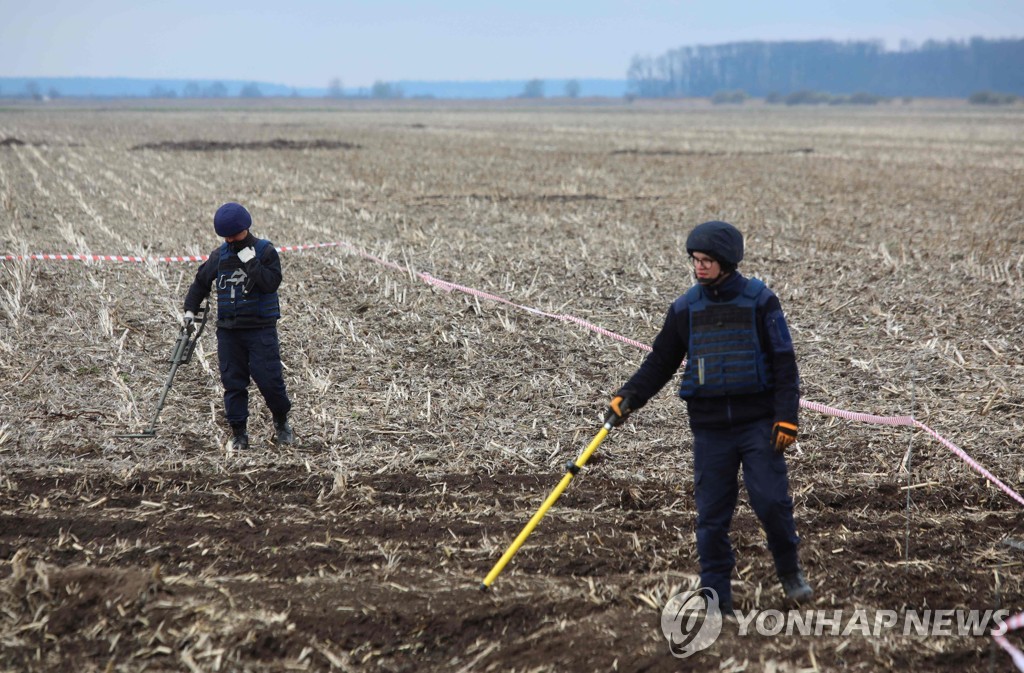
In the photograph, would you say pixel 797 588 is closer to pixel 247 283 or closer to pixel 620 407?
pixel 620 407

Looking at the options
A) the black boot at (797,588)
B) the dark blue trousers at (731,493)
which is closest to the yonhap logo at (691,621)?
the dark blue trousers at (731,493)

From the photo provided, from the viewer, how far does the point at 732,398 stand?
198 inches

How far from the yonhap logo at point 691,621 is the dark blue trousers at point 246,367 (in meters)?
3.45

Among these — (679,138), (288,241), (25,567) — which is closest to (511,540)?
(25,567)

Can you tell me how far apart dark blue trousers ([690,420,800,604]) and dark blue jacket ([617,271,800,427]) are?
7 cm

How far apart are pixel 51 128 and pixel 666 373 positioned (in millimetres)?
54610

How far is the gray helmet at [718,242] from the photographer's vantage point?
4.87 m

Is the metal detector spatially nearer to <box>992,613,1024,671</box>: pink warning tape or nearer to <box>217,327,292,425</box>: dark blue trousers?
<box>217,327,292,425</box>: dark blue trousers

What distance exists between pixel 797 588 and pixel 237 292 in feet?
13.7

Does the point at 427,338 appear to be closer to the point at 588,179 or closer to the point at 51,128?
the point at 588,179

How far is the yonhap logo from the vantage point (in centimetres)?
469

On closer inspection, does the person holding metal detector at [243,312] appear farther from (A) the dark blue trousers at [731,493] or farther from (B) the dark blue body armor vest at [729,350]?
(A) the dark blue trousers at [731,493]

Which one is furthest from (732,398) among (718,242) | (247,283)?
(247,283)

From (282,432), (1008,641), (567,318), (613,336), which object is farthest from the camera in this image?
(567,318)
